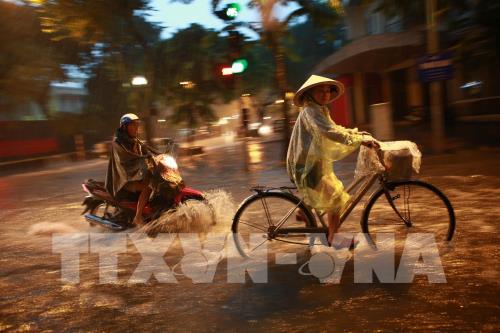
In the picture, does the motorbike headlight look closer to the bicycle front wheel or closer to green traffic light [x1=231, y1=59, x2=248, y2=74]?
the bicycle front wheel

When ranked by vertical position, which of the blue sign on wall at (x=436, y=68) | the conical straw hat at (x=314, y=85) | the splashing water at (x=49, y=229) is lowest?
the splashing water at (x=49, y=229)

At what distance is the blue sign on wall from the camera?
11.5 meters

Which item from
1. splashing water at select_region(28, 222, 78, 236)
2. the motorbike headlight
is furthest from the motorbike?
splashing water at select_region(28, 222, 78, 236)

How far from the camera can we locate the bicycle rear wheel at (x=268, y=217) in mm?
5156

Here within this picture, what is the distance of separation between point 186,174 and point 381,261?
9.50 meters

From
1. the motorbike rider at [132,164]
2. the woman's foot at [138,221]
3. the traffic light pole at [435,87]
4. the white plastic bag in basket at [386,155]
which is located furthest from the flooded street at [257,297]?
the traffic light pole at [435,87]

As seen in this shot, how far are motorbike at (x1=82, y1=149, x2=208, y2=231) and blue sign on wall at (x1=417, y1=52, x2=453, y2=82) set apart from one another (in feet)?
22.3

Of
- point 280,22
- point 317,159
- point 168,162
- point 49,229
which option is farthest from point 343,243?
point 280,22

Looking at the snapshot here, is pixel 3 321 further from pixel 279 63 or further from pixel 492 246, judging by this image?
pixel 279 63

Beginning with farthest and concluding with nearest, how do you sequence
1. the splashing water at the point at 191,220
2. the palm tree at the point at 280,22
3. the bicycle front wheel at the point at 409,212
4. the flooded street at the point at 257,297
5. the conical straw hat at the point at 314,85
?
1. the palm tree at the point at 280,22
2. the splashing water at the point at 191,220
3. the bicycle front wheel at the point at 409,212
4. the conical straw hat at the point at 314,85
5. the flooded street at the point at 257,297

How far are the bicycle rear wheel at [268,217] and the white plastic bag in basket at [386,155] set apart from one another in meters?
0.69

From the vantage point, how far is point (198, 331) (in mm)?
3736

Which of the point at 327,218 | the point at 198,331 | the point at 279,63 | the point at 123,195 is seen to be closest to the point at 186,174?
the point at 279,63

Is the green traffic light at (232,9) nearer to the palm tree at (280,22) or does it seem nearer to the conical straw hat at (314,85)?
the palm tree at (280,22)
